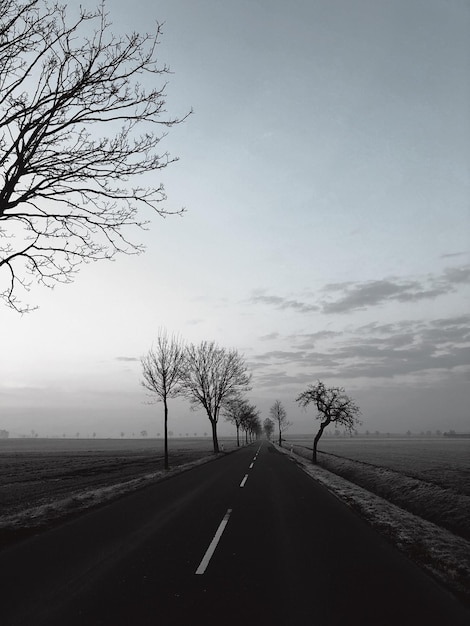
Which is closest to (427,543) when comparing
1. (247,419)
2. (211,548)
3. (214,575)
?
(211,548)

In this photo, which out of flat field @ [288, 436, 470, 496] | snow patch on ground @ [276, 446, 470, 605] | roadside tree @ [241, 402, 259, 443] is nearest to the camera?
snow patch on ground @ [276, 446, 470, 605]

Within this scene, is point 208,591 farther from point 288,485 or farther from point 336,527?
point 288,485

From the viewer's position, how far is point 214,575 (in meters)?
5.97

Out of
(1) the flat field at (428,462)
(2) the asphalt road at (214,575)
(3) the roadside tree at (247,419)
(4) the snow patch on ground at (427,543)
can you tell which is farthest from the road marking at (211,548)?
(3) the roadside tree at (247,419)

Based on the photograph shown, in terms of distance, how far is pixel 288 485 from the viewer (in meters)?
17.0

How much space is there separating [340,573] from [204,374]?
4394cm

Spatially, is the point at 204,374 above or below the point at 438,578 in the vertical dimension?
above

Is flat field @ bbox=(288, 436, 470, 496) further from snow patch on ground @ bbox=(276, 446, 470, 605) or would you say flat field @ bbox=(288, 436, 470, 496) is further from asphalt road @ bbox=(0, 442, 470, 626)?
asphalt road @ bbox=(0, 442, 470, 626)

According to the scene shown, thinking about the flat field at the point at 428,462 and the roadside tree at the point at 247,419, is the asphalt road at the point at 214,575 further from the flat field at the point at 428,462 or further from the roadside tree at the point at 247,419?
the roadside tree at the point at 247,419

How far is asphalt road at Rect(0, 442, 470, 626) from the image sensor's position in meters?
4.71

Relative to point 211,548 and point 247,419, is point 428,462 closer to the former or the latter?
point 211,548

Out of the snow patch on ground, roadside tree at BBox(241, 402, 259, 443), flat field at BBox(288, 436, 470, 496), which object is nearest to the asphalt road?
the snow patch on ground

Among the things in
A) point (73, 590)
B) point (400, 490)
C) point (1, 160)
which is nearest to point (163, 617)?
point (73, 590)

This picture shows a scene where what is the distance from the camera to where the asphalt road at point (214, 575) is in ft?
15.5
